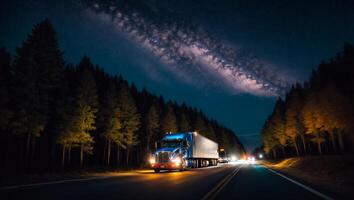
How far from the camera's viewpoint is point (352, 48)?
173ft

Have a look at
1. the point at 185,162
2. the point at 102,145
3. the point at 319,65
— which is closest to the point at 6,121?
the point at 185,162

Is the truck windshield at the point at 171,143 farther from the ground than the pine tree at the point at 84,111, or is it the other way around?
the pine tree at the point at 84,111

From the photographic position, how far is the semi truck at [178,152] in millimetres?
29469


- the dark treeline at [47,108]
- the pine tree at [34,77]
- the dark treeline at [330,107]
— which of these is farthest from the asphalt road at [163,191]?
the dark treeline at [330,107]

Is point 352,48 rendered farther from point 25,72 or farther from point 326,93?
point 25,72

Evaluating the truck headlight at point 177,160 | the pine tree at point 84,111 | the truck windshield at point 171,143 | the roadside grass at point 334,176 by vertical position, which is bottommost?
the roadside grass at point 334,176

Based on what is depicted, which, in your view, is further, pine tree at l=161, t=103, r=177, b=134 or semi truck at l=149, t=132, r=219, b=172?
pine tree at l=161, t=103, r=177, b=134

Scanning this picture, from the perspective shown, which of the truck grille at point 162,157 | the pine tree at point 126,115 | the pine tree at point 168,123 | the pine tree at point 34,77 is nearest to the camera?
the pine tree at point 34,77

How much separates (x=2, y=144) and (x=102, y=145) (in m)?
21.3

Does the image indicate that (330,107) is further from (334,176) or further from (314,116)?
(334,176)

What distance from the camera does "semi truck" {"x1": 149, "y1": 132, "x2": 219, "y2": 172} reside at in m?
29.5

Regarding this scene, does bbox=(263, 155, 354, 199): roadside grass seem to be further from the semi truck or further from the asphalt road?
the semi truck

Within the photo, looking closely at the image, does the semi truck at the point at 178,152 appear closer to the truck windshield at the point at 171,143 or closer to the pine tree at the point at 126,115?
the truck windshield at the point at 171,143

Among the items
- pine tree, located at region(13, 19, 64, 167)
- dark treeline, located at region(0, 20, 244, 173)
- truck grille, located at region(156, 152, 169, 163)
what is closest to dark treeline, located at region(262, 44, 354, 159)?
truck grille, located at region(156, 152, 169, 163)
